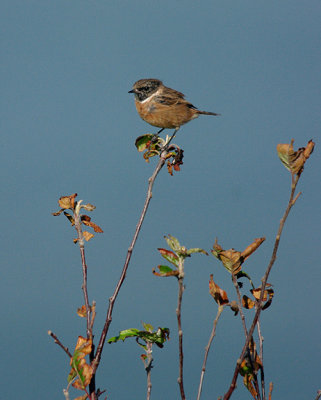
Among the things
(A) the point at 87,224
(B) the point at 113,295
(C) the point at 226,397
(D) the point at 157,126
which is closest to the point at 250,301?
(C) the point at 226,397

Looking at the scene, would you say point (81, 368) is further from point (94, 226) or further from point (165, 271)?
point (94, 226)

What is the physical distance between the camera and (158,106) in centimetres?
659

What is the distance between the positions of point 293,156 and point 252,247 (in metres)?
0.48

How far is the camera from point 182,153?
11.2 ft

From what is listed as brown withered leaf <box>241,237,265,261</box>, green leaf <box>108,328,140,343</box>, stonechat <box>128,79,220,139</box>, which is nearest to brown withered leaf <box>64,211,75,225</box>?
green leaf <box>108,328,140,343</box>

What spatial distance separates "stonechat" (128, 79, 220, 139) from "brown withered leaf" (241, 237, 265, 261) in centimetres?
422

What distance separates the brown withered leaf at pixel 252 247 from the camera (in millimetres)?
2398

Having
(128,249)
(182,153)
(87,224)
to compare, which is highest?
(182,153)

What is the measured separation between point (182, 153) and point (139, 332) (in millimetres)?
1266

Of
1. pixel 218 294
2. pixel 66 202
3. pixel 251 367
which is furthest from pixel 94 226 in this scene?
pixel 251 367

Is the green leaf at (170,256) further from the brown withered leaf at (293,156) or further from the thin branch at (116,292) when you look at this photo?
the brown withered leaf at (293,156)

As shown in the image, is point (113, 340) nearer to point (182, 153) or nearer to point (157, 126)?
point (182, 153)

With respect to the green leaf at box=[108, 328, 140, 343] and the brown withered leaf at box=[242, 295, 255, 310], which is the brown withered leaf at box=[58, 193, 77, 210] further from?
the brown withered leaf at box=[242, 295, 255, 310]

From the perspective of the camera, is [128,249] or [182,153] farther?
[182,153]
